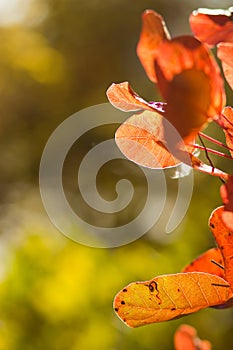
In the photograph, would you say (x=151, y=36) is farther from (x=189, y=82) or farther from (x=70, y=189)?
(x=70, y=189)

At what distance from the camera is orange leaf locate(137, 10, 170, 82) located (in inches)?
13.3

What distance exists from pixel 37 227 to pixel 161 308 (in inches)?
47.1

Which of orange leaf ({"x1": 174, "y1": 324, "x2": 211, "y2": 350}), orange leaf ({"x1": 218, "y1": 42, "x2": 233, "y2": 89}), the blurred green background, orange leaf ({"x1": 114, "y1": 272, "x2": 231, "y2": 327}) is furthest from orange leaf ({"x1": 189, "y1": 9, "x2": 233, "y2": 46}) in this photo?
the blurred green background

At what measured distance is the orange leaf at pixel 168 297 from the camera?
406mm

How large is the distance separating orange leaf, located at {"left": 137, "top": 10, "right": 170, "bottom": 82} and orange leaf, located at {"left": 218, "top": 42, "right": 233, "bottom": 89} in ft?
0.12

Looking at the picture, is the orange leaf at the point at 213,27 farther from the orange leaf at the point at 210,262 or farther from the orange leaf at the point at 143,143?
the orange leaf at the point at 210,262

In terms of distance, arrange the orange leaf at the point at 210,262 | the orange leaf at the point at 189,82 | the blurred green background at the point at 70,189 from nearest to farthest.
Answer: the orange leaf at the point at 189,82 < the orange leaf at the point at 210,262 < the blurred green background at the point at 70,189

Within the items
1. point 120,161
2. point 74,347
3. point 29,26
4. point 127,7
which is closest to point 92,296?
point 74,347

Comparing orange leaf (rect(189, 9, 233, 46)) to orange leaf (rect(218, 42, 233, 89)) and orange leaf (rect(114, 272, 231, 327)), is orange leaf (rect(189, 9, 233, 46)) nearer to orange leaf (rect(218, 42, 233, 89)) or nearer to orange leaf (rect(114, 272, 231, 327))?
orange leaf (rect(218, 42, 233, 89))

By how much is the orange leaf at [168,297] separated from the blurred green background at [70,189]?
731 millimetres

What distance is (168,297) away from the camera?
0.41 m

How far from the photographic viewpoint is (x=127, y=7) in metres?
2.84

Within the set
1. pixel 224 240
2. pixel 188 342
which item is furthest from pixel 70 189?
pixel 224 240

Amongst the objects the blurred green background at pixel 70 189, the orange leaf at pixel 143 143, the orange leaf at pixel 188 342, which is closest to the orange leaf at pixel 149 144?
the orange leaf at pixel 143 143
